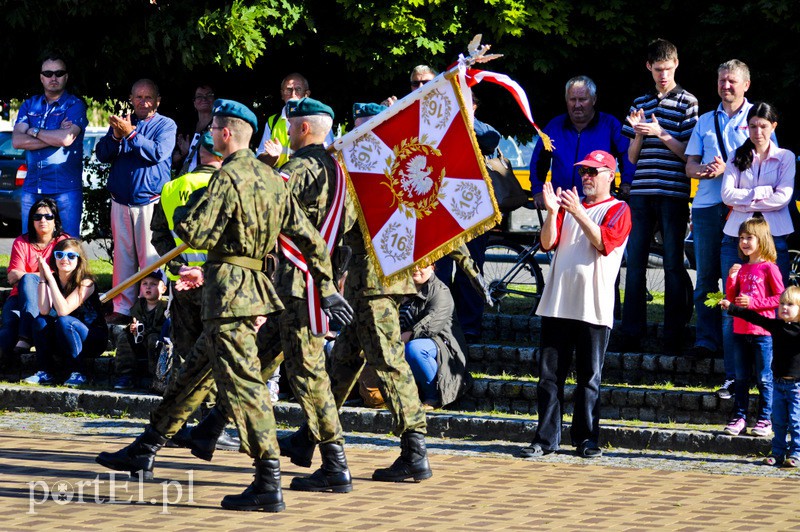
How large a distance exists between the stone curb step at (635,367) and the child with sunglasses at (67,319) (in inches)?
124

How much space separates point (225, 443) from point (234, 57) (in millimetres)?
4202

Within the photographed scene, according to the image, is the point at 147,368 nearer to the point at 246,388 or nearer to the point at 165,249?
the point at 165,249

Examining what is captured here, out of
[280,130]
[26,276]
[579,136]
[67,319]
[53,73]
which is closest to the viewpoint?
[579,136]

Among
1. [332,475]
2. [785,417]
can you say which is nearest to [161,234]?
[332,475]

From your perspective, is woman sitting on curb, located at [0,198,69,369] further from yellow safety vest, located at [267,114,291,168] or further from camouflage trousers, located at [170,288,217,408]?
camouflage trousers, located at [170,288,217,408]

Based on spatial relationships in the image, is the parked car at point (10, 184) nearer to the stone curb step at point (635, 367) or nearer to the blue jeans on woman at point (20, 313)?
the blue jeans on woman at point (20, 313)

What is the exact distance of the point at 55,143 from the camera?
12.7 metres

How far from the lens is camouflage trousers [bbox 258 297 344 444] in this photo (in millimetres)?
8180

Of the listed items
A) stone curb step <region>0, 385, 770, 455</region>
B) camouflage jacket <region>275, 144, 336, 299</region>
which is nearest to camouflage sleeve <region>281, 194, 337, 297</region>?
camouflage jacket <region>275, 144, 336, 299</region>

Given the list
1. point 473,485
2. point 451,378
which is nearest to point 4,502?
point 473,485

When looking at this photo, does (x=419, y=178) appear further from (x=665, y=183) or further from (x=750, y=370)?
(x=665, y=183)

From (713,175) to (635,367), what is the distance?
162cm

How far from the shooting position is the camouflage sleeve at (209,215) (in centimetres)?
761

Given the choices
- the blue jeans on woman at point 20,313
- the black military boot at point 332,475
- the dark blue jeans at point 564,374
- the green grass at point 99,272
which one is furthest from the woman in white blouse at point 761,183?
the green grass at point 99,272
